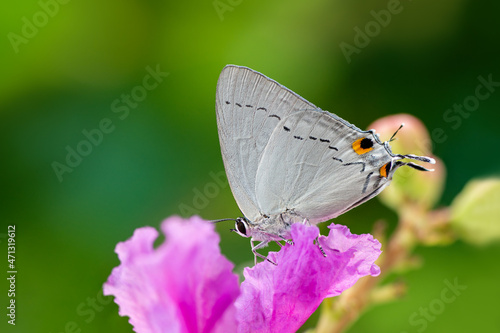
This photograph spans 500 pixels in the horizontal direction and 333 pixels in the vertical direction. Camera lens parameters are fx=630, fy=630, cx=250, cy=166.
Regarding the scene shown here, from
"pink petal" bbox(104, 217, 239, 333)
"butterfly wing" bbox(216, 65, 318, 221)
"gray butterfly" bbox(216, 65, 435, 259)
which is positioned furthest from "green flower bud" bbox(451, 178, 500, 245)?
"pink petal" bbox(104, 217, 239, 333)

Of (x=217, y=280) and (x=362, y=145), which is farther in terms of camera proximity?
(x=362, y=145)


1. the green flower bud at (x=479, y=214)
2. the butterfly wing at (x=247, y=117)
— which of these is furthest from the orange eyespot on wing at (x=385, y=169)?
the green flower bud at (x=479, y=214)

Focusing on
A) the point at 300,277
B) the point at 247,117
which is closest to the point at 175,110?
the point at 247,117

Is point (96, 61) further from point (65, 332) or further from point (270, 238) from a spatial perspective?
point (270, 238)

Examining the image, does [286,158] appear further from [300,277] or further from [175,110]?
[175,110]

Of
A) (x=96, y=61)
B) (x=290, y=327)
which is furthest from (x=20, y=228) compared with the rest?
(x=290, y=327)

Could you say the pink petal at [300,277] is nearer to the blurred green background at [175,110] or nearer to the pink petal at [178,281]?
the pink petal at [178,281]

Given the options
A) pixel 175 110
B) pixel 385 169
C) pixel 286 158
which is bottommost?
pixel 385 169

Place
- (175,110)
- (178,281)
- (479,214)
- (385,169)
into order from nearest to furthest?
(178,281)
(385,169)
(479,214)
(175,110)
